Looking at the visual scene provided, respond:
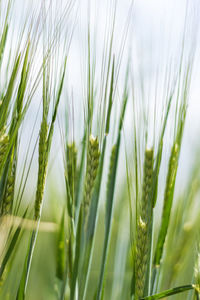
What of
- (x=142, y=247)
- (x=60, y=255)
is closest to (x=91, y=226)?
(x=142, y=247)

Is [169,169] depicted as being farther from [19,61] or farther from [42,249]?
[42,249]

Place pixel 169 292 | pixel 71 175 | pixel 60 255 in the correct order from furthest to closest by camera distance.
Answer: pixel 60 255 → pixel 71 175 → pixel 169 292

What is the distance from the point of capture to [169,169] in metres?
0.69

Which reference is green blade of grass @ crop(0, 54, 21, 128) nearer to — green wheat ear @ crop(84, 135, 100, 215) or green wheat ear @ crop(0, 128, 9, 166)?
green wheat ear @ crop(0, 128, 9, 166)

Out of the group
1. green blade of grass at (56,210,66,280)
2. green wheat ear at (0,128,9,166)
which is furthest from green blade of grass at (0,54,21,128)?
green blade of grass at (56,210,66,280)

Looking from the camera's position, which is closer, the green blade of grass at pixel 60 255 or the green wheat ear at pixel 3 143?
the green wheat ear at pixel 3 143

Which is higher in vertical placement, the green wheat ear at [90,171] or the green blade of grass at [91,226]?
the green wheat ear at [90,171]

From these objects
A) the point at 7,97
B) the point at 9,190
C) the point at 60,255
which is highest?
the point at 7,97

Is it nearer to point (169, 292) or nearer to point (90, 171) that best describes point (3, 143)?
point (90, 171)

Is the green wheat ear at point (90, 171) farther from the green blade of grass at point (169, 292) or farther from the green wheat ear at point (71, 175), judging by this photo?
the green blade of grass at point (169, 292)

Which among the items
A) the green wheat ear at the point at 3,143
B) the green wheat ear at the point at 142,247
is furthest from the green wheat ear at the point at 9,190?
the green wheat ear at the point at 142,247

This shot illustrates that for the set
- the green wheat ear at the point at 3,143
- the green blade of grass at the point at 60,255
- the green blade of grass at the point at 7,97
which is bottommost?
A: the green blade of grass at the point at 60,255

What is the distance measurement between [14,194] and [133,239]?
0.18m

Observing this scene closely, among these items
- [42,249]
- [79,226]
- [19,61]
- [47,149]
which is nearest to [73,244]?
[79,226]
